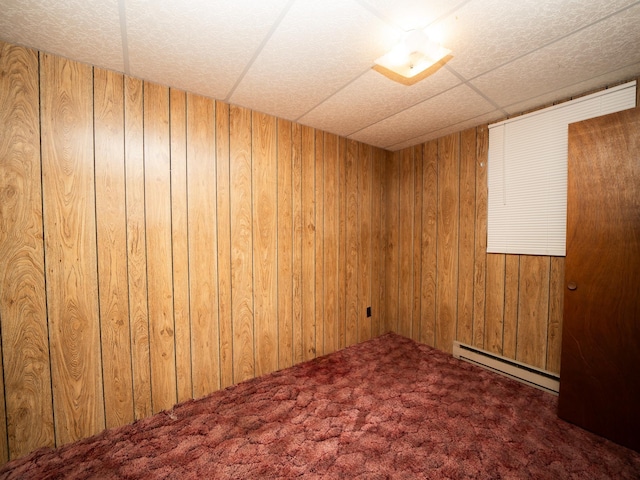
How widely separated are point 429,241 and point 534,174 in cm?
→ 112

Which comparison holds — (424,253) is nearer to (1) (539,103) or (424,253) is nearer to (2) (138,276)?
(1) (539,103)

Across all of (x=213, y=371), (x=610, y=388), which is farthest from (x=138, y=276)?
(x=610, y=388)

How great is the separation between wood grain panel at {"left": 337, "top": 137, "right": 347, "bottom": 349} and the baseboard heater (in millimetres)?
1198

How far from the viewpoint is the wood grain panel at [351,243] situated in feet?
9.68

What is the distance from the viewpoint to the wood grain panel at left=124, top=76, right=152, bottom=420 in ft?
5.74

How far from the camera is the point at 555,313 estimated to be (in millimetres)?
2092

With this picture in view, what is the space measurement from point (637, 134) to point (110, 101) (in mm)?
3260

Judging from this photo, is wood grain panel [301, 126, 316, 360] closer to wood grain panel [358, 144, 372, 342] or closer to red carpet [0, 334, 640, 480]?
red carpet [0, 334, 640, 480]

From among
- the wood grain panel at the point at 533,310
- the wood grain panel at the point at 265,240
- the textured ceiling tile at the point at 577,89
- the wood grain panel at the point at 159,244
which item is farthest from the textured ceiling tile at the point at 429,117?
the wood grain panel at the point at 159,244

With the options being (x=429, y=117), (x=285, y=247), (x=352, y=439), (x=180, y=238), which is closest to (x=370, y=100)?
(x=429, y=117)

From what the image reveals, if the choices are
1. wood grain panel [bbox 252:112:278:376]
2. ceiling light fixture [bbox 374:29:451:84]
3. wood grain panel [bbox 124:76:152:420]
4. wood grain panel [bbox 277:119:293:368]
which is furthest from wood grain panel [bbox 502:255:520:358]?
wood grain panel [bbox 124:76:152:420]

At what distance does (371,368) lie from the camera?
8.14ft

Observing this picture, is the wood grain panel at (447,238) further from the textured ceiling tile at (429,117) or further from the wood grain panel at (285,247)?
the wood grain panel at (285,247)

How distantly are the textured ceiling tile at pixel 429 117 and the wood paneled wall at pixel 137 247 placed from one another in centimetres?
67
